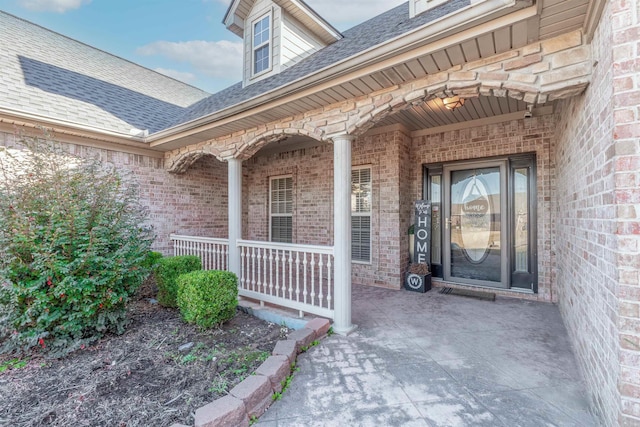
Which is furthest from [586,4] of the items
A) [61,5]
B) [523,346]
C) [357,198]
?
[61,5]

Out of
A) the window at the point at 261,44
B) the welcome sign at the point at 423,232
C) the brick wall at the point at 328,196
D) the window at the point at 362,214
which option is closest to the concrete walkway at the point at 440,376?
the welcome sign at the point at 423,232

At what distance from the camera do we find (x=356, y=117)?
3404 millimetres

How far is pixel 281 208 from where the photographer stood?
7.22m

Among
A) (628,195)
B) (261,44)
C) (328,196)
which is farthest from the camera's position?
(328,196)

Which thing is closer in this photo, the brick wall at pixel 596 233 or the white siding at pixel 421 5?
the brick wall at pixel 596 233

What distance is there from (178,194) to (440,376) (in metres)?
6.01

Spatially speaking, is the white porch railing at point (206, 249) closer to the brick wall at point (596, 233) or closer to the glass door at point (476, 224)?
the glass door at point (476, 224)

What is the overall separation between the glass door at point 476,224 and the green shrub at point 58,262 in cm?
512

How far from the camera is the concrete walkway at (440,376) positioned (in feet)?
6.70

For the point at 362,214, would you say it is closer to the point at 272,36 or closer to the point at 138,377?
the point at 272,36

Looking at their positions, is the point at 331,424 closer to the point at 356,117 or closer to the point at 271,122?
the point at 356,117

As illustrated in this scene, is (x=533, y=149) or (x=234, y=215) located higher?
(x=533, y=149)

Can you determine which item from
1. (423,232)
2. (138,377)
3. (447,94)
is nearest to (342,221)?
(447,94)

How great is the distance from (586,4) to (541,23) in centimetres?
26
